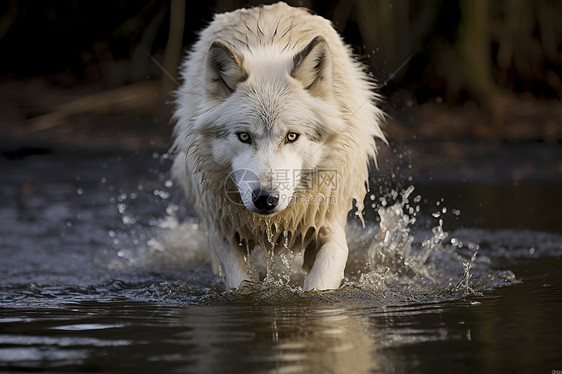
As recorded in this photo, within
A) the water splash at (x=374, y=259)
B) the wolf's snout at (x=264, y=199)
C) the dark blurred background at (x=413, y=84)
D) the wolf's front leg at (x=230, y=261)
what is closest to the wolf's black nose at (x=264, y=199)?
the wolf's snout at (x=264, y=199)

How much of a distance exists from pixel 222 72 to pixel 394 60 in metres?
7.15

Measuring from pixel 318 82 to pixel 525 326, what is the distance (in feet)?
5.47

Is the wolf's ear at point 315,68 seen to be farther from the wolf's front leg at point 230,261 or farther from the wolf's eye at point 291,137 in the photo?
the wolf's front leg at point 230,261

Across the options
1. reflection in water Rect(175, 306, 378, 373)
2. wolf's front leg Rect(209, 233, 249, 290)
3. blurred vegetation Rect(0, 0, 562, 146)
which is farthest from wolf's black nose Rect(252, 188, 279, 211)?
blurred vegetation Rect(0, 0, 562, 146)

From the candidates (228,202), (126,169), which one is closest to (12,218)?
(126,169)

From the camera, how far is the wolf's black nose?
411cm

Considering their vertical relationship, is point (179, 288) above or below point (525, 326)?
Result: above

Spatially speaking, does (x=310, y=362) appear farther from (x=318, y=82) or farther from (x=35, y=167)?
(x=35, y=167)

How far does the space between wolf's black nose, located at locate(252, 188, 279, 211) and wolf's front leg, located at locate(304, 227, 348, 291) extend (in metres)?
0.72

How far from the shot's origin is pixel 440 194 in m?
8.33

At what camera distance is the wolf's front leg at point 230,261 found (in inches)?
193

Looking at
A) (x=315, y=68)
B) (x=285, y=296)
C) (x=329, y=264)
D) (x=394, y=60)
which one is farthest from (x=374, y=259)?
(x=394, y=60)

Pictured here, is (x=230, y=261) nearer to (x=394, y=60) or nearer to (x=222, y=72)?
(x=222, y=72)

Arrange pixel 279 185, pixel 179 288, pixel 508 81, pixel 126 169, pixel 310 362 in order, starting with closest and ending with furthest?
pixel 310 362, pixel 279 185, pixel 179 288, pixel 126 169, pixel 508 81
